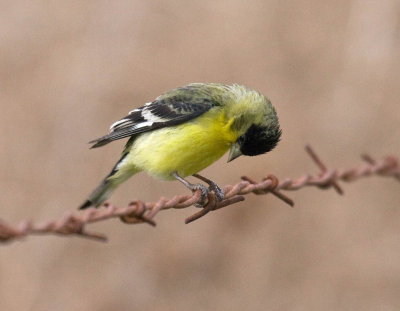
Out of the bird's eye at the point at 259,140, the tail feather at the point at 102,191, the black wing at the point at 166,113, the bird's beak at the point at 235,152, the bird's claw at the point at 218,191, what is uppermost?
the black wing at the point at 166,113

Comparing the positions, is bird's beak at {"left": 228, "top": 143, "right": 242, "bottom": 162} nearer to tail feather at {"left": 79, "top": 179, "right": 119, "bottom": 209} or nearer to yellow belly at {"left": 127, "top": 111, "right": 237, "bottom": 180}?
yellow belly at {"left": 127, "top": 111, "right": 237, "bottom": 180}

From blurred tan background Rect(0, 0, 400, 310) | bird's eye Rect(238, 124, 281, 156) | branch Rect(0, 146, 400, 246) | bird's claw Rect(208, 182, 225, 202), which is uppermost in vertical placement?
branch Rect(0, 146, 400, 246)

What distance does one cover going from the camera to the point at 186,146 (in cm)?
568

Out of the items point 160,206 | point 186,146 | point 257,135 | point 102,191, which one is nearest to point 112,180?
point 102,191

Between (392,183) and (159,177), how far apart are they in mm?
6912

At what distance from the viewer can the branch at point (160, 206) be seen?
2.91 meters

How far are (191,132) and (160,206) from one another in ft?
6.85

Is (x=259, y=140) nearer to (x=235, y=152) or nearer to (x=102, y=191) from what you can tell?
(x=235, y=152)

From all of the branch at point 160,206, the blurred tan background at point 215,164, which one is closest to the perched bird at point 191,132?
the branch at point 160,206

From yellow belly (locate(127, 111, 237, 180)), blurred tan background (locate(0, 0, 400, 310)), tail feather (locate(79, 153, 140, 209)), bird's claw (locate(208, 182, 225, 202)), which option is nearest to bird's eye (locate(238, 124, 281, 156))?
yellow belly (locate(127, 111, 237, 180))

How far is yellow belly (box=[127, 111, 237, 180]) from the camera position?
18.7 ft

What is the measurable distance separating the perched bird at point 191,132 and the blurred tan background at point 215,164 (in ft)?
14.2

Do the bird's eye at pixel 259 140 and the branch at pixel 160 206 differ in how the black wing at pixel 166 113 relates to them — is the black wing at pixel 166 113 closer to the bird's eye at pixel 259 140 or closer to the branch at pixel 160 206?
the bird's eye at pixel 259 140

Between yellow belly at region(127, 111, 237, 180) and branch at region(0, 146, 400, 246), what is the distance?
2.17 ft
